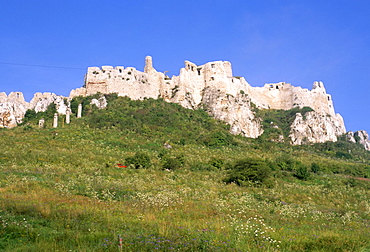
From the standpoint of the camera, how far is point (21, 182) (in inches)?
682

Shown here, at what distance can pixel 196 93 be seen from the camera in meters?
77.1

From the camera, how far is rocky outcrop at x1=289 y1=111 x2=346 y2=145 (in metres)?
73.6

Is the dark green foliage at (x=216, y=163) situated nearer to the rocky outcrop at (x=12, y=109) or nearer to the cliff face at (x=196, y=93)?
the cliff face at (x=196, y=93)

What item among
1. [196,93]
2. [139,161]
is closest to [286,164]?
[139,161]

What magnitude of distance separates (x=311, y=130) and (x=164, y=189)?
6282 centimetres

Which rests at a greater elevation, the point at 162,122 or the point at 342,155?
the point at 162,122

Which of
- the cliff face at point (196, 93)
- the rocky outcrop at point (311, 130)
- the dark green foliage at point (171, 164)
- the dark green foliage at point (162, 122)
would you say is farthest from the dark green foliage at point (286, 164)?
the rocky outcrop at point (311, 130)

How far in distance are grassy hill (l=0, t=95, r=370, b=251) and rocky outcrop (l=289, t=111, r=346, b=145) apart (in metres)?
3.89

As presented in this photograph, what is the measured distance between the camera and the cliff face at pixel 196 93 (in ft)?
217

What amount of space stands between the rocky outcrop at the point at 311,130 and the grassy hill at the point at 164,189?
389cm

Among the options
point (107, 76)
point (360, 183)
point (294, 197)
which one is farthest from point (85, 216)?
point (107, 76)

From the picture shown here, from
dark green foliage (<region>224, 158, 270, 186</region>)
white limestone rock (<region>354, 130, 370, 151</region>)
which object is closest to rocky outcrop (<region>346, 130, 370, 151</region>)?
white limestone rock (<region>354, 130, 370, 151</region>)

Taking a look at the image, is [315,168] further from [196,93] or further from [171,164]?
[196,93]

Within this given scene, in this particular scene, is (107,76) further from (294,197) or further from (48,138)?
(294,197)
